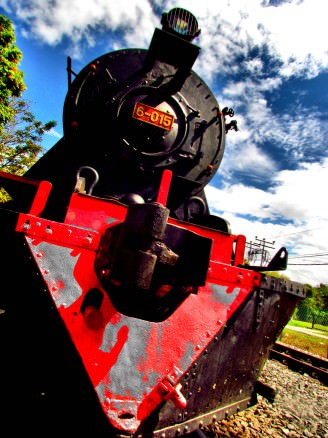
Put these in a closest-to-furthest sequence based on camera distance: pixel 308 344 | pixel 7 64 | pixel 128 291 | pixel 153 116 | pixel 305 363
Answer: pixel 128 291 < pixel 153 116 < pixel 305 363 < pixel 308 344 < pixel 7 64

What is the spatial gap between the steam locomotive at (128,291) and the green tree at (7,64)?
44.7 feet

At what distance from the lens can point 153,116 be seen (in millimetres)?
2492

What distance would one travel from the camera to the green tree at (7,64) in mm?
13125

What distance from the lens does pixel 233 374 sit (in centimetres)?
183

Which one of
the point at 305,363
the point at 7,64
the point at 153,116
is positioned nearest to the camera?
the point at 153,116

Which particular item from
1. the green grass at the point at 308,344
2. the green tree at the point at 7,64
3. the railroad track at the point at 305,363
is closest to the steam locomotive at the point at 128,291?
the railroad track at the point at 305,363

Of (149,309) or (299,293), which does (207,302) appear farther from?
(299,293)

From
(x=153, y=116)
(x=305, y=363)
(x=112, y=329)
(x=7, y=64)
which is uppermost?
(x=7, y=64)

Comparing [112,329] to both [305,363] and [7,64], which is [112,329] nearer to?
[305,363]

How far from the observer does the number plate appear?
246 centimetres

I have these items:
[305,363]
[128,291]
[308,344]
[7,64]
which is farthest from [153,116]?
[7,64]

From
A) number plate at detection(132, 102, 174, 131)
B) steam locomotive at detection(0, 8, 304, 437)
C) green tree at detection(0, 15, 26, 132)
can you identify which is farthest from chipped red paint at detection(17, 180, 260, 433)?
green tree at detection(0, 15, 26, 132)

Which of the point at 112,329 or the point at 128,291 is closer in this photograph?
the point at 112,329

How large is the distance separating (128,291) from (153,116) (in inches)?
66.5
